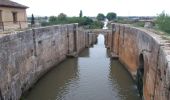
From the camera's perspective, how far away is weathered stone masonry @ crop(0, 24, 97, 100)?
10.2m

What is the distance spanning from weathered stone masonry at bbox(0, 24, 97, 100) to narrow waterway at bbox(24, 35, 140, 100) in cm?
87

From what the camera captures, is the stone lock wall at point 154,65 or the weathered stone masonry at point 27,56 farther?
the weathered stone masonry at point 27,56

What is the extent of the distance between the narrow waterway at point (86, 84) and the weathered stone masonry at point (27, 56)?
2.84ft

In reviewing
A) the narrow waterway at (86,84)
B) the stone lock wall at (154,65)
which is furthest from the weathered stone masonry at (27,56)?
the stone lock wall at (154,65)

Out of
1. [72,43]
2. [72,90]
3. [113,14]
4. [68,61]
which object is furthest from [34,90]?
[113,14]

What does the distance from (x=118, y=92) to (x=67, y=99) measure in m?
3.39

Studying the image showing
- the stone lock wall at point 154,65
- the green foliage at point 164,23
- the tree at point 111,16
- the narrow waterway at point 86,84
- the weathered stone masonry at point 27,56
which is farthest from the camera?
the tree at point 111,16

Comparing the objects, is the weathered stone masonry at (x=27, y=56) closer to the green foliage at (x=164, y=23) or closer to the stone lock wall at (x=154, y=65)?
the stone lock wall at (x=154, y=65)

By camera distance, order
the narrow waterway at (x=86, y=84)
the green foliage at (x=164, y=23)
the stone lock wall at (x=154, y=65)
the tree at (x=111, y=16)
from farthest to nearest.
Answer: the tree at (x=111, y=16), the green foliage at (x=164, y=23), the narrow waterway at (x=86, y=84), the stone lock wall at (x=154, y=65)

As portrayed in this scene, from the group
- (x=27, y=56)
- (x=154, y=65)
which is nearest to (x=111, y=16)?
(x=27, y=56)

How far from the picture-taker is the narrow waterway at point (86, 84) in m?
12.6

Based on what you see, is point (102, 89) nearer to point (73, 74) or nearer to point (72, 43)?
point (73, 74)

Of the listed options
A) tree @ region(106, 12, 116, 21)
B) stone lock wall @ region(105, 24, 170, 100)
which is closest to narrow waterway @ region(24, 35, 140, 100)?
stone lock wall @ region(105, 24, 170, 100)

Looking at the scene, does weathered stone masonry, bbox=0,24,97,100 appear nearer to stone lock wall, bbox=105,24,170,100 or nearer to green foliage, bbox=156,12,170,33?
stone lock wall, bbox=105,24,170,100
